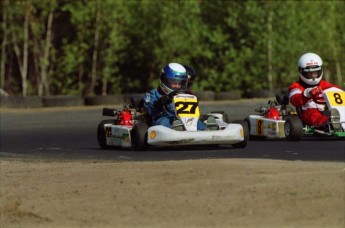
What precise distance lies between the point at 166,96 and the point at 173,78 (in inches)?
16.7

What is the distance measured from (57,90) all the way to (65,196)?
20770mm

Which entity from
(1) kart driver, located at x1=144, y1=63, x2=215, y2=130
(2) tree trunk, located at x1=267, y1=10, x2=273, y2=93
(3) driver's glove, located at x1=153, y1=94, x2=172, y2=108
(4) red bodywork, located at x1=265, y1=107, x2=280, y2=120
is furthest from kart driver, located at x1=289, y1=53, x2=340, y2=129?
(2) tree trunk, located at x1=267, y1=10, x2=273, y2=93

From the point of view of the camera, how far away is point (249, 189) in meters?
9.22

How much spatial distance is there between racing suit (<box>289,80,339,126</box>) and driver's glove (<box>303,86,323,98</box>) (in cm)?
5

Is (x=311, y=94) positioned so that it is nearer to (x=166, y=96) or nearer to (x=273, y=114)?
(x=273, y=114)

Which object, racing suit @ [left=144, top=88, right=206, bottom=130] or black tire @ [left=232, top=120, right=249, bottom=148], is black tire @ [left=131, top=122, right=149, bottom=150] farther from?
black tire @ [left=232, top=120, right=249, bottom=148]

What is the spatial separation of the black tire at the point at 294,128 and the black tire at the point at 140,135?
2.19m

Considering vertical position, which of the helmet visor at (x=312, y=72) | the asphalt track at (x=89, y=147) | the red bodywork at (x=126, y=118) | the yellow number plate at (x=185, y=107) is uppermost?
the helmet visor at (x=312, y=72)

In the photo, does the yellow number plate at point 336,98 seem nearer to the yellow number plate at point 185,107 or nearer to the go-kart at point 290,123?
the go-kart at point 290,123

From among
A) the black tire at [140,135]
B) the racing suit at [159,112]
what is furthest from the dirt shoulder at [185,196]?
the racing suit at [159,112]

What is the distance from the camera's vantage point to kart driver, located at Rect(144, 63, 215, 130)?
49.6 ft

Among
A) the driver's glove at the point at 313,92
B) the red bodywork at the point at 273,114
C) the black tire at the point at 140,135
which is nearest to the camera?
the black tire at the point at 140,135

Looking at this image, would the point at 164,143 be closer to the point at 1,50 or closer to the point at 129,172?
the point at 129,172

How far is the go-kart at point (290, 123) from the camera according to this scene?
52.0 feet
